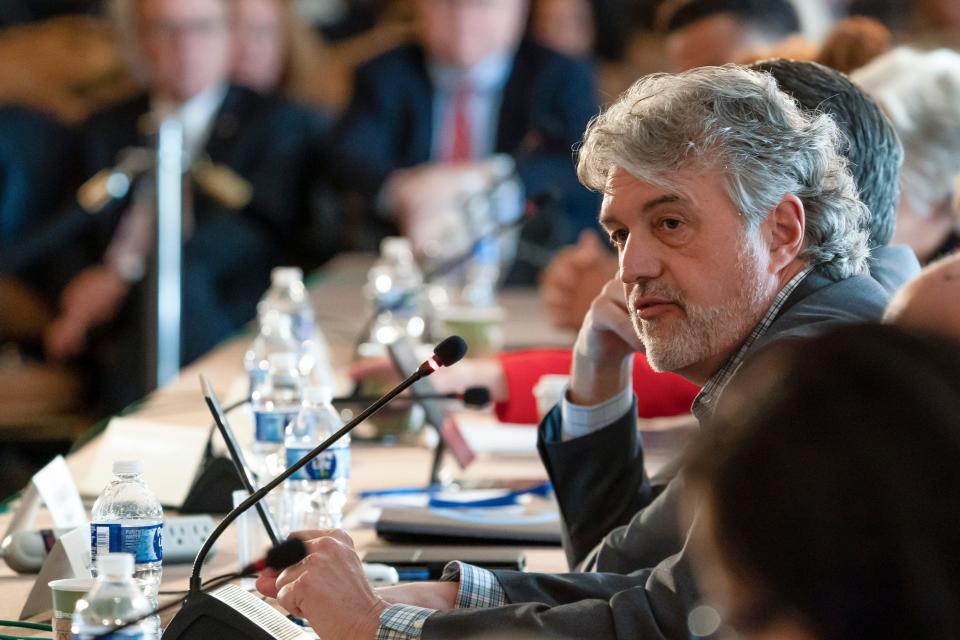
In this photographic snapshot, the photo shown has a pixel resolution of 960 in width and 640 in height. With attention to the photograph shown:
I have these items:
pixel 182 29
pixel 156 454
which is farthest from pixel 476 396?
pixel 182 29

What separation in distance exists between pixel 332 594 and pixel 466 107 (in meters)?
4.14

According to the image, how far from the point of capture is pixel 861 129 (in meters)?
1.73

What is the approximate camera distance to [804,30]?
11.8 ft

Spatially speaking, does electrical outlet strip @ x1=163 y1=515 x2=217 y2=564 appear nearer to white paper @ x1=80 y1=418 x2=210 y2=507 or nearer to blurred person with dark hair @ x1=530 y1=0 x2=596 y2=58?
white paper @ x1=80 y1=418 x2=210 y2=507

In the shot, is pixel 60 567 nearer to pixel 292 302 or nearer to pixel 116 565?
pixel 116 565

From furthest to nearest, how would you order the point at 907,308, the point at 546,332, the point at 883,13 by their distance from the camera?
the point at 883,13 < the point at 546,332 < the point at 907,308

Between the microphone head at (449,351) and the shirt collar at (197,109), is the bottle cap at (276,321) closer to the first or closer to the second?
the microphone head at (449,351)

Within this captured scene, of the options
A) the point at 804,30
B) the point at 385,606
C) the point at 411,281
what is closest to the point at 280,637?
the point at 385,606

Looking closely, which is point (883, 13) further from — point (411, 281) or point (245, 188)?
point (411, 281)

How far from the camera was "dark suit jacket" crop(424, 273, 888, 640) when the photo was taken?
3.92ft

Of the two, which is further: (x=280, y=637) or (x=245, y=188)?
(x=245, y=188)

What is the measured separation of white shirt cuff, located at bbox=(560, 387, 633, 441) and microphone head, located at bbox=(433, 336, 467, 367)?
40 centimetres

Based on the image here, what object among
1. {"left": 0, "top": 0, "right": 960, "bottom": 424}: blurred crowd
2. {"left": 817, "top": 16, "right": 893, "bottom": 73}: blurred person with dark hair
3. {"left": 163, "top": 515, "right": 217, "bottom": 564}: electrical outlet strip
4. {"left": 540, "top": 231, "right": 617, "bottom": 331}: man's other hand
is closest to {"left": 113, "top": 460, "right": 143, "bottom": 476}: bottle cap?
{"left": 163, "top": 515, "right": 217, "bottom": 564}: electrical outlet strip

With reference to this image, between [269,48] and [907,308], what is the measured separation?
4.76m
